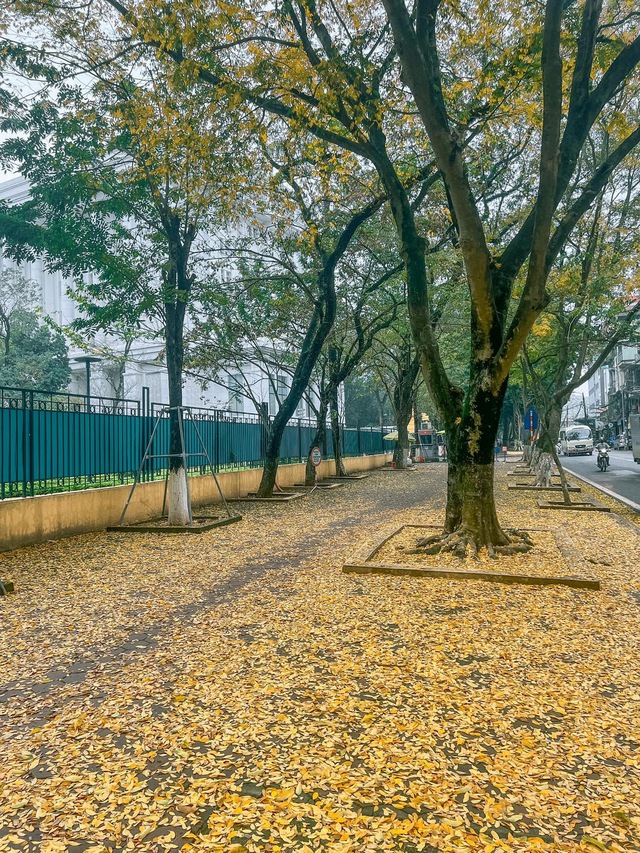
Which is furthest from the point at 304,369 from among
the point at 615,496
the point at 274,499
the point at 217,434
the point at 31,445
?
the point at 615,496

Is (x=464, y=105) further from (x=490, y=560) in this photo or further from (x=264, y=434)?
(x=264, y=434)

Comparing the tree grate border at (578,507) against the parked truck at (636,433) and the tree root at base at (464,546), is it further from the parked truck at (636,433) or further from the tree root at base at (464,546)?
the parked truck at (636,433)

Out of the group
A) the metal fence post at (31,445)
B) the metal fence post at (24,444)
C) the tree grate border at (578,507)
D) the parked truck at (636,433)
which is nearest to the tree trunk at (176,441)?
the metal fence post at (31,445)

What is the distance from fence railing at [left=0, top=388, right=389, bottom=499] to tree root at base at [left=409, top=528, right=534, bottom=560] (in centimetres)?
471

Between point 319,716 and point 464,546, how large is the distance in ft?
14.4

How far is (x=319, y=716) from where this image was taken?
320 centimetres

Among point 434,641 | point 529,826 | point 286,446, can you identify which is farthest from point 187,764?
point 286,446

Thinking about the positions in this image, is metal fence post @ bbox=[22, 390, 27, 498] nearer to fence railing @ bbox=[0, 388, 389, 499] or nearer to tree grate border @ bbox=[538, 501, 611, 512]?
fence railing @ bbox=[0, 388, 389, 499]

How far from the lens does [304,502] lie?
47.6 ft

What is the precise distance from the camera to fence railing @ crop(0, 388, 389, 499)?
854 centimetres

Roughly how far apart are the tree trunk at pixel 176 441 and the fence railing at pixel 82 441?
35cm

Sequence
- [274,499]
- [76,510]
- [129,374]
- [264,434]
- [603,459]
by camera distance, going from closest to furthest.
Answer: [76,510], [274,499], [264,434], [603,459], [129,374]

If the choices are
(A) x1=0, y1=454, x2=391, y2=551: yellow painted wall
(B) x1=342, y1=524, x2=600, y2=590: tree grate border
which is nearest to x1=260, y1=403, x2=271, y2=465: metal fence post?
(A) x1=0, y1=454, x2=391, y2=551: yellow painted wall

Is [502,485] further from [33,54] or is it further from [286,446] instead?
[33,54]
